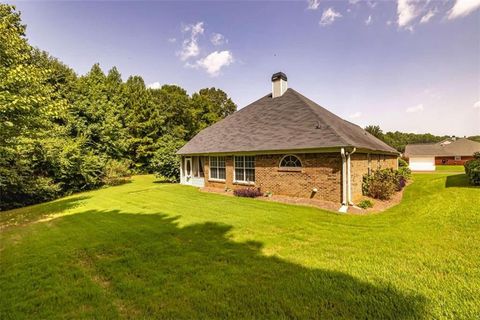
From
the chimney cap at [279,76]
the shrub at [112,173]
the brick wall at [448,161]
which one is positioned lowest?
the brick wall at [448,161]

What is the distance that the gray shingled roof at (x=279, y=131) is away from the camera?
11812 millimetres

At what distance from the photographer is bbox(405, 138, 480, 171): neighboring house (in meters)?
40.1

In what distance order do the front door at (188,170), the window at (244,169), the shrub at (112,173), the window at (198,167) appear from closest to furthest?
the window at (244,169) → the window at (198,167) → the front door at (188,170) → the shrub at (112,173)

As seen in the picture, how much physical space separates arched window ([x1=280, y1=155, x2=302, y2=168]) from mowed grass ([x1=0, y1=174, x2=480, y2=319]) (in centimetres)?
362

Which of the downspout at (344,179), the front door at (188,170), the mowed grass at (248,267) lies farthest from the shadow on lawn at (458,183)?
the front door at (188,170)

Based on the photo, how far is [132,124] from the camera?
3525cm

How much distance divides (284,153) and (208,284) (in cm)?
922

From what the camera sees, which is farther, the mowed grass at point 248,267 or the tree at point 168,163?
the tree at point 168,163

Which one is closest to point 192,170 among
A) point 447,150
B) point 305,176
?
point 305,176

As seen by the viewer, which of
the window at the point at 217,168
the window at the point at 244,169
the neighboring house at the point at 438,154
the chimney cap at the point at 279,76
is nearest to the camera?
the window at the point at 244,169

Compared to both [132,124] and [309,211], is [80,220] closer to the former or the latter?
[309,211]

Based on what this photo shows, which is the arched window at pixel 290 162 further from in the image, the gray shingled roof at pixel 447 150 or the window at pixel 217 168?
the gray shingled roof at pixel 447 150

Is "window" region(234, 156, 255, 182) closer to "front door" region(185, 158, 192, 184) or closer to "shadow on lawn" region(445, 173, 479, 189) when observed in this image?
"front door" region(185, 158, 192, 184)

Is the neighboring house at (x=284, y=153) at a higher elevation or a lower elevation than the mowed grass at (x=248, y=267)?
higher
